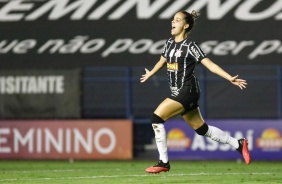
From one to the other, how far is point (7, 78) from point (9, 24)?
4.38 ft

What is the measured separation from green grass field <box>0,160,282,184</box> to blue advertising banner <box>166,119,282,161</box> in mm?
475

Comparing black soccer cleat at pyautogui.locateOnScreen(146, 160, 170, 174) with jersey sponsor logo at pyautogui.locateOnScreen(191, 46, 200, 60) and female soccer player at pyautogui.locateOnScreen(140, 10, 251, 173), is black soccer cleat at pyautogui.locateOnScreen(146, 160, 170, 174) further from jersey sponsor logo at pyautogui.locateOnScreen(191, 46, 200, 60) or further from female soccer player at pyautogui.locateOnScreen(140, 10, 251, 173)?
jersey sponsor logo at pyautogui.locateOnScreen(191, 46, 200, 60)

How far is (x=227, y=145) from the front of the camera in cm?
1769

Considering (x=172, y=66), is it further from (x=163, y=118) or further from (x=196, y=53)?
(x=163, y=118)

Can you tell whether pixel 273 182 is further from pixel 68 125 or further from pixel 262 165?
pixel 68 125

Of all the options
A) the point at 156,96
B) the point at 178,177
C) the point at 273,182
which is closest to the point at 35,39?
the point at 156,96

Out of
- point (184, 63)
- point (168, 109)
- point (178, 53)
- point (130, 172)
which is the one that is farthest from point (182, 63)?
point (130, 172)

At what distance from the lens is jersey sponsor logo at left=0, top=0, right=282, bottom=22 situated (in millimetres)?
18531

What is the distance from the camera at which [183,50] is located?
1166 centimetres

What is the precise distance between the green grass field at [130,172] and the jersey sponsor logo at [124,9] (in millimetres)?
3268

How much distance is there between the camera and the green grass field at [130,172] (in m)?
Answer: 12.1

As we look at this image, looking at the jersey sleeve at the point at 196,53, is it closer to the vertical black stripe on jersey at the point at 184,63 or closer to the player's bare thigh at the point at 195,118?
the vertical black stripe on jersey at the point at 184,63

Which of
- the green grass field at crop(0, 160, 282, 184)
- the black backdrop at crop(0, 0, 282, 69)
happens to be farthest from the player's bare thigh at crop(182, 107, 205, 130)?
the black backdrop at crop(0, 0, 282, 69)

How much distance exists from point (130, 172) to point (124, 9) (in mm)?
5884
